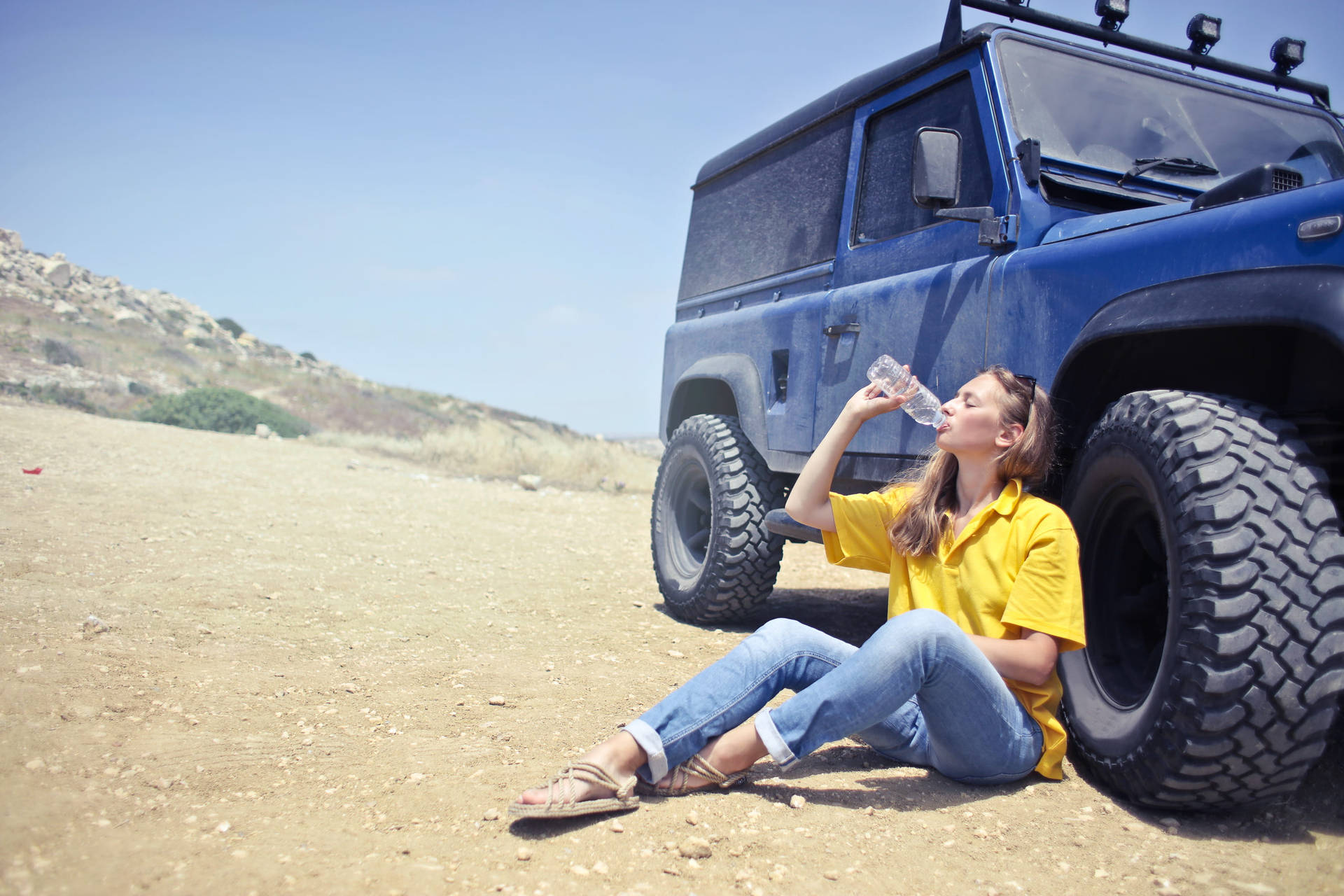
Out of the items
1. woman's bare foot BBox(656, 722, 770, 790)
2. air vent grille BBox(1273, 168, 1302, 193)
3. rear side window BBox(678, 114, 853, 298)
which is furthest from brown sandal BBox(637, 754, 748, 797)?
rear side window BBox(678, 114, 853, 298)

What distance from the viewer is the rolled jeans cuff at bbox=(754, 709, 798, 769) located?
2301 millimetres

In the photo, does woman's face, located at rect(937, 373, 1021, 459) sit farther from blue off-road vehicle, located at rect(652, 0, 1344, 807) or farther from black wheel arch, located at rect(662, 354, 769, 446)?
black wheel arch, located at rect(662, 354, 769, 446)

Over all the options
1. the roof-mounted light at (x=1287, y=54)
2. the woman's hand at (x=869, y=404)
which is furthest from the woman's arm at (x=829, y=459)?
the roof-mounted light at (x=1287, y=54)

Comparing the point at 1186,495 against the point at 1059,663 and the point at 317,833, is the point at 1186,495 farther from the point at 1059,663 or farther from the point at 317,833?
the point at 317,833

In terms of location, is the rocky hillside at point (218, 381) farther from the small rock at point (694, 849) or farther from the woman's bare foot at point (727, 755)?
the small rock at point (694, 849)

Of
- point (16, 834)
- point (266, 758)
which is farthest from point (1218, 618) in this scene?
point (16, 834)

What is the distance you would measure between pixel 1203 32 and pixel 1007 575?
2.83 metres

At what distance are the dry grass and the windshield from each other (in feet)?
33.9

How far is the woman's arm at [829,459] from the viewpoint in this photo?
270 centimetres

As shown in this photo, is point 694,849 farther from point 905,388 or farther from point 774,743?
point 905,388

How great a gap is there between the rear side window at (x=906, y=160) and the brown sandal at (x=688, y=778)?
201 centimetres

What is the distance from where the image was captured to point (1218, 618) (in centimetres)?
204

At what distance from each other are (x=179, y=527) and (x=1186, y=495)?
597 centimetres

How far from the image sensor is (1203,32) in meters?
3.83
